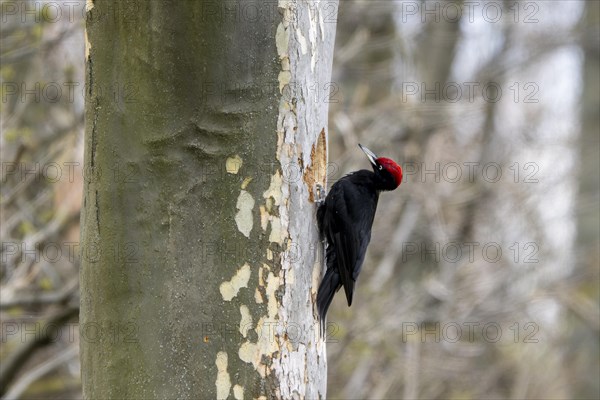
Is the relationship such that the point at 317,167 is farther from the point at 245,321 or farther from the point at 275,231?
the point at 245,321

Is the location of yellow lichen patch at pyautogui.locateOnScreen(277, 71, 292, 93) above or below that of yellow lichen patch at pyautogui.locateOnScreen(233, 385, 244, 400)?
above

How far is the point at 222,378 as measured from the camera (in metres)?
2.41

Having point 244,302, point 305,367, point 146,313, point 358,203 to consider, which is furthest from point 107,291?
point 358,203

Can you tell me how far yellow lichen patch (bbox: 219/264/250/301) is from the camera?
244cm

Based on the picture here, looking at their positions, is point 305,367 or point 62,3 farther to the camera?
point 62,3

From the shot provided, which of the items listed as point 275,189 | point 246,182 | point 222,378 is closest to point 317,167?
point 275,189

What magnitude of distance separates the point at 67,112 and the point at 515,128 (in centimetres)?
526

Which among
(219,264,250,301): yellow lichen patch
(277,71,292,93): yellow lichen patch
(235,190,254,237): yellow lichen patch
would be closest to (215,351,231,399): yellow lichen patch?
(219,264,250,301): yellow lichen patch

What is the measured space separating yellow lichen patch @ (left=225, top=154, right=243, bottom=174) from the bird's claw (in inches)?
23.3

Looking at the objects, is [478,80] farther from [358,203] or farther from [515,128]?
[358,203]

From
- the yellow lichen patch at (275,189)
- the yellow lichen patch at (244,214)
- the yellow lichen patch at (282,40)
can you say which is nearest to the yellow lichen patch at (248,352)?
the yellow lichen patch at (244,214)

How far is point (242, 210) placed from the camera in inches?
99.7

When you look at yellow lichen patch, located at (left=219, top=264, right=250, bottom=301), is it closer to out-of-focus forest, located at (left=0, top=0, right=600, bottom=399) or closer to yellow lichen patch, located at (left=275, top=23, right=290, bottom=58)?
yellow lichen patch, located at (left=275, top=23, right=290, bottom=58)

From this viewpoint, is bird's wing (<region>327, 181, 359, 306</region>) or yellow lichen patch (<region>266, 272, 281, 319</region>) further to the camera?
bird's wing (<region>327, 181, 359, 306</region>)
